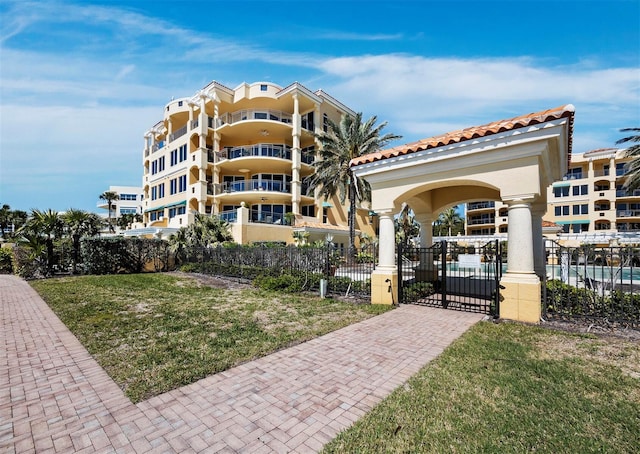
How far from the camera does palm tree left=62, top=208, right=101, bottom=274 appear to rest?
784 inches

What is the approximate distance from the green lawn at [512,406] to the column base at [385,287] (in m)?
4.32

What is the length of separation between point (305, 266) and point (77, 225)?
636 inches

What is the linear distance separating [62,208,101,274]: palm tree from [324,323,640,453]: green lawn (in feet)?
76.1

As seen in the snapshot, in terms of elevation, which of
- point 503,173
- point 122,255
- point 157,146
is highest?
point 157,146

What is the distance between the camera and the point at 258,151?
33875mm

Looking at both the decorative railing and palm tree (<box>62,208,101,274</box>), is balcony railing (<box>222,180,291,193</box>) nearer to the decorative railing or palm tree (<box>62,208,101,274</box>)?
the decorative railing

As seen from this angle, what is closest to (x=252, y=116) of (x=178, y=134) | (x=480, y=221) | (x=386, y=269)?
(x=178, y=134)

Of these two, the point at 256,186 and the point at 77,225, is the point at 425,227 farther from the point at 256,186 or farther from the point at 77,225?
the point at 256,186

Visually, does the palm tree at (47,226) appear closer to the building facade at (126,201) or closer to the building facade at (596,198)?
the building facade at (596,198)

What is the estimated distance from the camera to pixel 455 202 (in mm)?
13133

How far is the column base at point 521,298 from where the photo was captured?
7992mm

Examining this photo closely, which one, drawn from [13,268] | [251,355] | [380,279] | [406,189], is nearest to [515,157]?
[406,189]

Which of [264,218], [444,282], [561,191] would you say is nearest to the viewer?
[444,282]

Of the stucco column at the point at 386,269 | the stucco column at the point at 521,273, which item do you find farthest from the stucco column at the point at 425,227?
the stucco column at the point at 521,273
